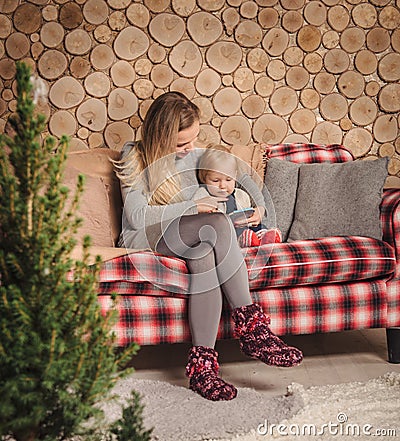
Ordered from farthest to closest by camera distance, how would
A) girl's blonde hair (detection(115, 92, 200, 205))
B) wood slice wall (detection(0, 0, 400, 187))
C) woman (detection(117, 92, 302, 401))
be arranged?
1. wood slice wall (detection(0, 0, 400, 187))
2. girl's blonde hair (detection(115, 92, 200, 205))
3. woman (detection(117, 92, 302, 401))

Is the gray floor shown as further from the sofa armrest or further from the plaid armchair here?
the sofa armrest

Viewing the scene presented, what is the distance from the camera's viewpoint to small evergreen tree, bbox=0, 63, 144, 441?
3.17 ft

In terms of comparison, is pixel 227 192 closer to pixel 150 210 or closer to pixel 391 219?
pixel 150 210

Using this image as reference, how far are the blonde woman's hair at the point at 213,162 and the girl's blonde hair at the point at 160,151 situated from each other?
0.39 ft

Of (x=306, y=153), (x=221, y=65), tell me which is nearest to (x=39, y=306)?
(x=306, y=153)

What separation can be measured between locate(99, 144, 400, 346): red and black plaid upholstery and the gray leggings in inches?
2.5

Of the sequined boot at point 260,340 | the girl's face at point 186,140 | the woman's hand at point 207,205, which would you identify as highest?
the girl's face at point 186,140

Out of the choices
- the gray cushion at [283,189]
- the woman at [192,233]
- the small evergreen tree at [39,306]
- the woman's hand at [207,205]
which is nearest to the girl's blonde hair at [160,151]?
the woman at [192,233]

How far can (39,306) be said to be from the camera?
0.98 metres

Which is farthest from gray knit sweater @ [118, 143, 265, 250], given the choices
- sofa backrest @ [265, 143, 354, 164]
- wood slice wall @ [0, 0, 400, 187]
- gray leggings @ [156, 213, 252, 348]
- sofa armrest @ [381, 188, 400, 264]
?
wood slice wall @ [0, 0, 400, 187]

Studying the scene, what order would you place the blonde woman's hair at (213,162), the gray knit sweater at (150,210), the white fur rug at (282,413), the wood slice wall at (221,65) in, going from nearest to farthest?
the white fur rug at (282,413) → the gray knit sweater at (150,210) → the blonde woman's hair at (213,162) → the wood slice wall at (221,65)

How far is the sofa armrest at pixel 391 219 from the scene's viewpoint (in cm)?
238

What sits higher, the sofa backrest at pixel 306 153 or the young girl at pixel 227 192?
the sofa backrest at pixel 306 153

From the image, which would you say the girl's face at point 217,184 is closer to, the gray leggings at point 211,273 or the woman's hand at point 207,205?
the woman's hand at point 207,205
